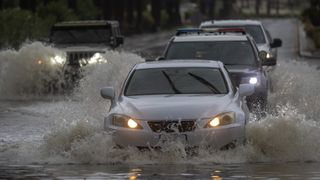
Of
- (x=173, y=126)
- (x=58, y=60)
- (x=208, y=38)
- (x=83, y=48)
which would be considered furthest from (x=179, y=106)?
(x=83, y=48)

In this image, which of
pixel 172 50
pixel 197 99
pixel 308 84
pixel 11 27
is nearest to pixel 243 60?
pixel 172 50

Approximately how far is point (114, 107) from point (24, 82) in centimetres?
1438

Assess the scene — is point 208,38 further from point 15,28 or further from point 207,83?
point 15,28

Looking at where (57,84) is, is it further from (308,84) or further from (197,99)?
(197,99)

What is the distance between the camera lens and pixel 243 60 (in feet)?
65.8

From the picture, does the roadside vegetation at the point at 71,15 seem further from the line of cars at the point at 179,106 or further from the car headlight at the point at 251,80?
the line of cars at the point at 179,106

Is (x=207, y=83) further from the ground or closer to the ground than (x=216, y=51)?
closer to the ground

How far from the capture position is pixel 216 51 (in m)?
20.2

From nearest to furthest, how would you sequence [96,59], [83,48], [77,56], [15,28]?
[96,59]
[77,56]
[83,48]
[15,28]

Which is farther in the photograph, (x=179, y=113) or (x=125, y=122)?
(x=125, y=122)

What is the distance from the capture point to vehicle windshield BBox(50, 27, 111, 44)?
96.0 ft

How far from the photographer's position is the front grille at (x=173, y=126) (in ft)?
43.4

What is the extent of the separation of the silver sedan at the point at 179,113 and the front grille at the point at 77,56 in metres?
12.8

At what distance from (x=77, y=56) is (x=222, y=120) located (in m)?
14.7
